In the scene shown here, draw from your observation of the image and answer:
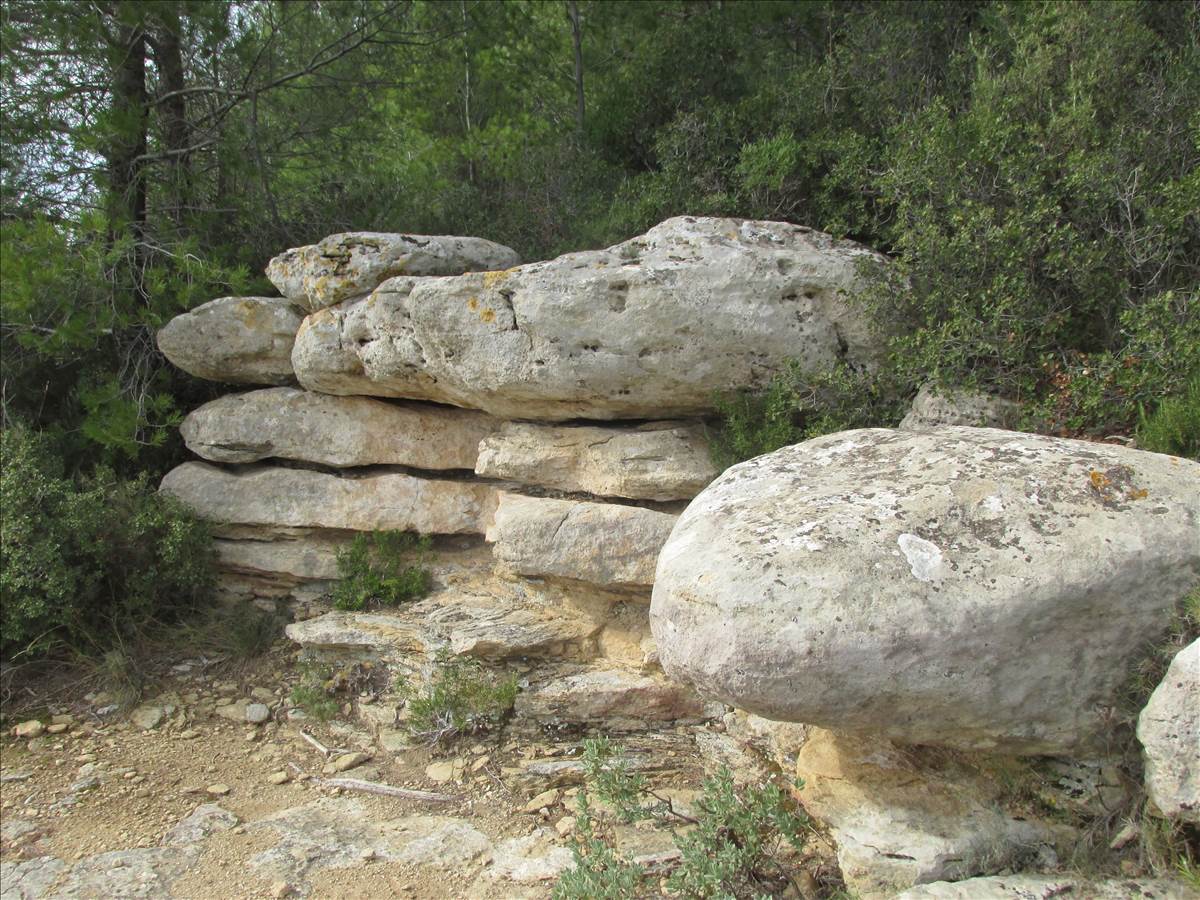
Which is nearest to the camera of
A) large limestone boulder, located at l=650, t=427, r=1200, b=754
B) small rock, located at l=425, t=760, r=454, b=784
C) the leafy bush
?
large limestone boulder, located at l=650, t=427, r=1200, b=754

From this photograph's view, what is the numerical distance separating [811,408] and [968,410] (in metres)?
0.85

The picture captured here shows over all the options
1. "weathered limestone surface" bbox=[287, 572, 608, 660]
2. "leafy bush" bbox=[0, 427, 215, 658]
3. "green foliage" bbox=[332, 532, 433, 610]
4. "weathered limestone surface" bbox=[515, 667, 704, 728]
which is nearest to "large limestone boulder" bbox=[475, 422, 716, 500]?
"weathered limestone surface" bbox=[287, 572, 608, 660]

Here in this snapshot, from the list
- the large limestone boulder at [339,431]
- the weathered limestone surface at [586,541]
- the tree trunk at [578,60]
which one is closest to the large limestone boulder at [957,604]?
the weathered limestone surface at [586,541]

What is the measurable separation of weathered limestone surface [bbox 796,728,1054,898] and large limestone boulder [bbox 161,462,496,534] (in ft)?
10.3

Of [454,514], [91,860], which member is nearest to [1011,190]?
[454,514]

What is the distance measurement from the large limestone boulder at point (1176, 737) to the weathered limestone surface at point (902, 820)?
1.99 ft

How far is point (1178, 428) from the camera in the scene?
401 cm

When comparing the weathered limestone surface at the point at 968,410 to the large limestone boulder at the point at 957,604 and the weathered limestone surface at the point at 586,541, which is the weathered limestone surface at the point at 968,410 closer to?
the large limestone boulder at the point at 957,604

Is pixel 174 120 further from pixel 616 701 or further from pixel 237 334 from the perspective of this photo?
pixel 616 701

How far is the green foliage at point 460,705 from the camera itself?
5172 mm

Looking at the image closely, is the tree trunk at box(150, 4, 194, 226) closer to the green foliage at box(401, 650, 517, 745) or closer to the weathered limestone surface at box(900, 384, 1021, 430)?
the green foliage at box(401, 650, 517, 745)

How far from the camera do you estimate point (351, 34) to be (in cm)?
768

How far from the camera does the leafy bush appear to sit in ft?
19.5

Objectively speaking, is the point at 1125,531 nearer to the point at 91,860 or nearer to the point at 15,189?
the point at 91,860
